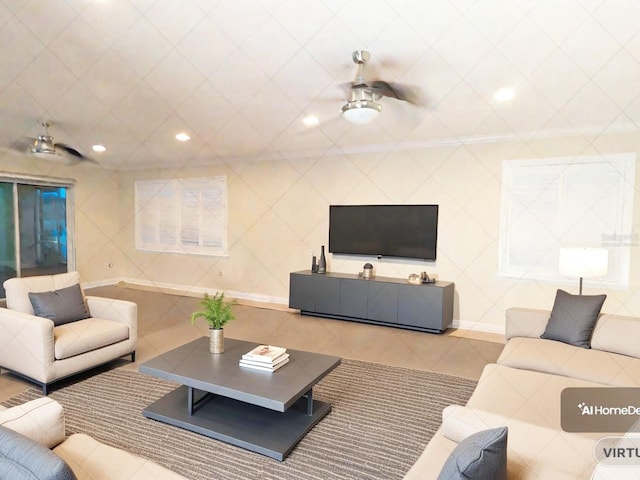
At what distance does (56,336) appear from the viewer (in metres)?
2.97

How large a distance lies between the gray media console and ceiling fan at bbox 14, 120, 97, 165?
11.0ft

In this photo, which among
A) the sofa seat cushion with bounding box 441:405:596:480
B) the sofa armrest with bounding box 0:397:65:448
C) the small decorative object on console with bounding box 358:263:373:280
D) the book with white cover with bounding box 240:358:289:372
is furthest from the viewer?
the small decorative object on console with bounding box 358:263:373:280

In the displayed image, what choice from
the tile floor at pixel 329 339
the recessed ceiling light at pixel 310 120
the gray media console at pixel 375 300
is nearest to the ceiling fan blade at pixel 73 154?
the tile floor at pixel 329 339

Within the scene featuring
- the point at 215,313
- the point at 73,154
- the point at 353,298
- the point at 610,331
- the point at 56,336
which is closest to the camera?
the point at 215,313

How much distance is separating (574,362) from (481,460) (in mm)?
1833

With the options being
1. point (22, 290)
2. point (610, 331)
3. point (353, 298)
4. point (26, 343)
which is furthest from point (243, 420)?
point (353, 298)

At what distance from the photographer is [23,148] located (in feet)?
19.0

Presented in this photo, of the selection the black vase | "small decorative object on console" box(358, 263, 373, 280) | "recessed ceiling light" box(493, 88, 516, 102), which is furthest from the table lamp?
the black vase

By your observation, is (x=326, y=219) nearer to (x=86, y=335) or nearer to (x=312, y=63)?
(x=312, y=63)

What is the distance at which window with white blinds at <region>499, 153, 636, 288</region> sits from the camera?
3.99 m

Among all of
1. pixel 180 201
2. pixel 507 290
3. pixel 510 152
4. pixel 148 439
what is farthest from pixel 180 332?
pixel 510 152

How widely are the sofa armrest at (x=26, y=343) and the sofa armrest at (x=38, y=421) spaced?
1.47m

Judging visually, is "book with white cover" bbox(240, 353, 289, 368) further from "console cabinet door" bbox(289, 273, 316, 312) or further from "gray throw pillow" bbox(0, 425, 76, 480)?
"console cabinet door" bbox(289, 273, 316, 312)

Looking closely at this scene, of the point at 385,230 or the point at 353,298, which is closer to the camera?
the point at 353,298
